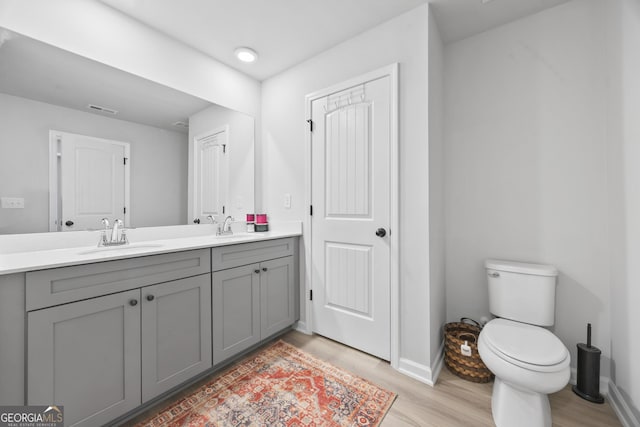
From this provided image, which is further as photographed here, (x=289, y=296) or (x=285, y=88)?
(x=285, y=88)

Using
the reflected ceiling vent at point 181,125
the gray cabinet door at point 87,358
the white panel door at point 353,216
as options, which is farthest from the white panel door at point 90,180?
the white panel door at point 353,216

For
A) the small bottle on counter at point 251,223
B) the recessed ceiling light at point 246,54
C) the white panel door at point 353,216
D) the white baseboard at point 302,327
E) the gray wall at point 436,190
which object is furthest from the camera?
the small bottle on counter at point 251,223

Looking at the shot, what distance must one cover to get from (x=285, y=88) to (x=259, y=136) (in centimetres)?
53

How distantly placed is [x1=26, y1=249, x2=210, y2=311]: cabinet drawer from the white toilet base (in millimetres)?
1808

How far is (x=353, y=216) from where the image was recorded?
2004 millimetres

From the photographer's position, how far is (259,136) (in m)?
2.63

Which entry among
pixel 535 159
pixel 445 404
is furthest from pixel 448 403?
pixel 535 159

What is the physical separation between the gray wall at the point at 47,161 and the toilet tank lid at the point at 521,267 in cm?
233

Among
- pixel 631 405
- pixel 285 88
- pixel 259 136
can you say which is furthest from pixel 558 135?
pixel 259 136

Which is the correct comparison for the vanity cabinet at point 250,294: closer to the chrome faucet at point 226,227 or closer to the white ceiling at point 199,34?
the chrome faucet at point 226,227

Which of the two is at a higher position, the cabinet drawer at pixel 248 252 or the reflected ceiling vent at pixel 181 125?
the reflected ceiling vent at pixel 181 125

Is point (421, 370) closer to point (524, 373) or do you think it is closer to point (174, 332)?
point (524, 373)

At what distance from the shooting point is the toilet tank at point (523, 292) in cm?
160

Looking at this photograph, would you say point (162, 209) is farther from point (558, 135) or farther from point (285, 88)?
point (558, 135)
